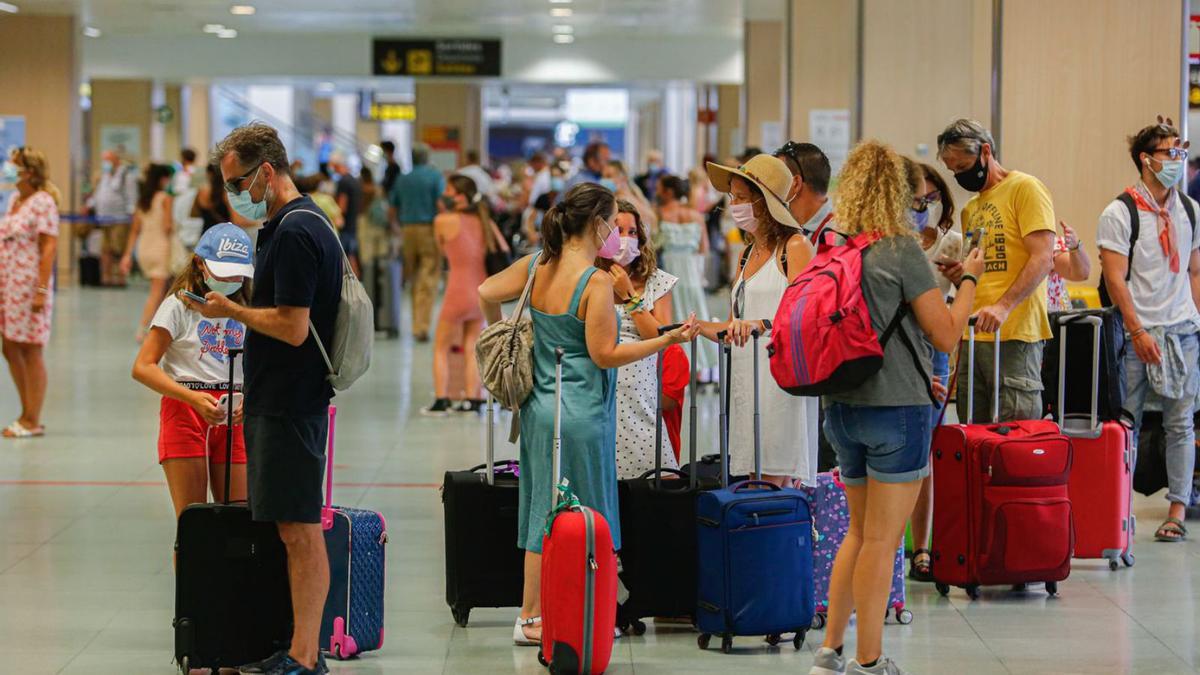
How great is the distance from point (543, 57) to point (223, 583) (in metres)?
25.5

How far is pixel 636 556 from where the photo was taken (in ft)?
16.8

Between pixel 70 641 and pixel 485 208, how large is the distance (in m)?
5.86

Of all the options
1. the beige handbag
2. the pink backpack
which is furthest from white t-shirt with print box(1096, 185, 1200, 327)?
the beige handbag

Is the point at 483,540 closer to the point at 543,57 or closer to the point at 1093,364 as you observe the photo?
the point at 1093,364

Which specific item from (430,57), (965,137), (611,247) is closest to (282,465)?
(611,247)

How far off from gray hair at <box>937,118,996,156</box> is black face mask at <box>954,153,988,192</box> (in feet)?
0.17

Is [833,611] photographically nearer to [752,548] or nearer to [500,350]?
[752,548]

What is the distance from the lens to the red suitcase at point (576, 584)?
454 centimetres

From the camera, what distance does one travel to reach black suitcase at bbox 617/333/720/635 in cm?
512

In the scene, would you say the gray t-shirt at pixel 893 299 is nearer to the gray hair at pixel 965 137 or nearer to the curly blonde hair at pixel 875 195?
the curly blonde hair at pixel 875 195

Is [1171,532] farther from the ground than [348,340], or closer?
closer

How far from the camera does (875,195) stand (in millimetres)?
4414

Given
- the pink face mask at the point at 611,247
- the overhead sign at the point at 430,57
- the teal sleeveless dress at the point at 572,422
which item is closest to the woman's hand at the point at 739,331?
the teal sleeveless dress at the point at 572,422

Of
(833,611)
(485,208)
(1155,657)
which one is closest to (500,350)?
(833,611)
